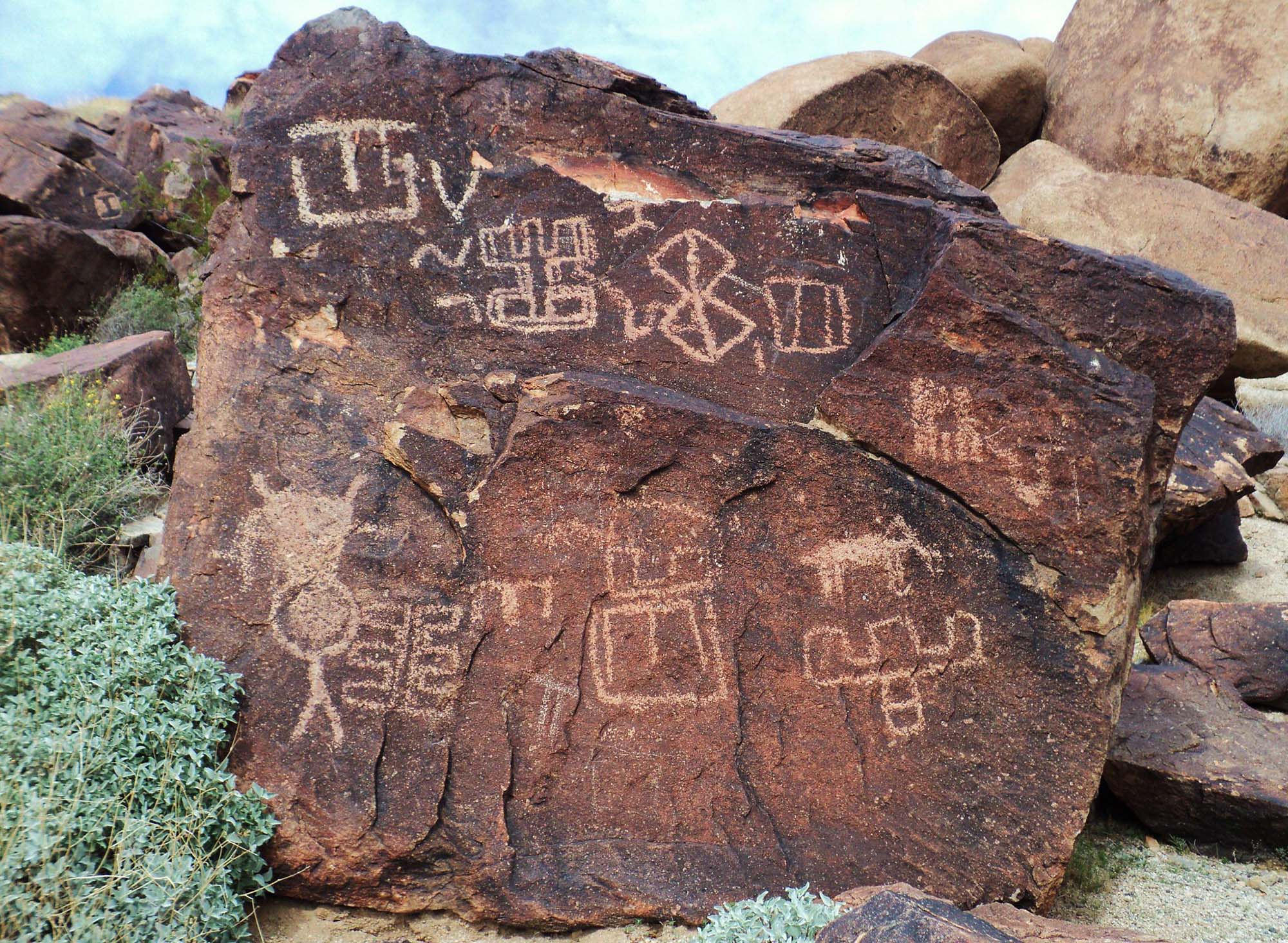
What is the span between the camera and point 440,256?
3166mm

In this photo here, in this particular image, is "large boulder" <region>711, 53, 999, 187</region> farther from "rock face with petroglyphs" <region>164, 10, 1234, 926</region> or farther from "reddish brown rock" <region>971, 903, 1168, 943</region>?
"reddish brown rock" <region>971, 903, 1168, 943</region>

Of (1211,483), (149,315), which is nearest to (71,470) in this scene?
(149,315)

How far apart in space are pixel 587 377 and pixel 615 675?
933mm

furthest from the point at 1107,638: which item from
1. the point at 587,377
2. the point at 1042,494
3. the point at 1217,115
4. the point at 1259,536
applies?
the point at 1217,115

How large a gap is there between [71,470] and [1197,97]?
29.2 feet

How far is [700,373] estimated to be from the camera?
3199 mm

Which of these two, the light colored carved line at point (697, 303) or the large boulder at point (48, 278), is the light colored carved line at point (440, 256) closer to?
the light colored carved line at point (697, 303)

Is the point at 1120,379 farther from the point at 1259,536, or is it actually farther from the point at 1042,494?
the point at 1259,536

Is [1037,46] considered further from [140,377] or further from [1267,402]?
[140,377]

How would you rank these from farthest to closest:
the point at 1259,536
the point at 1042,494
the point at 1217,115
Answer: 1. the point at 1217,115
2. the point at 1259,536
3. the point at 1042,494

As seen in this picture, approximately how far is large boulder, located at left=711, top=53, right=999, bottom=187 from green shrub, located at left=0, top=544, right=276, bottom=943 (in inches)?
253

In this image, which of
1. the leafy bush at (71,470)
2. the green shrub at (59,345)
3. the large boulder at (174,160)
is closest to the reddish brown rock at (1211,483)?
the leafy bush at (71,470)

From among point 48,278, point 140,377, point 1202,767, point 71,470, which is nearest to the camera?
point 1202,767

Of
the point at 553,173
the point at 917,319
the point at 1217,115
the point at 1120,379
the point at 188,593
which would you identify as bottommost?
the point at 188,593
